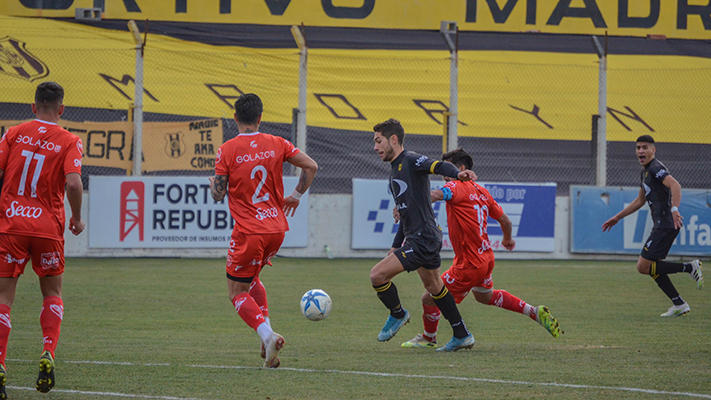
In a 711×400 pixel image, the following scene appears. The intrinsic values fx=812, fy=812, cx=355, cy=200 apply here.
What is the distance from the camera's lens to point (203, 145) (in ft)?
56.3

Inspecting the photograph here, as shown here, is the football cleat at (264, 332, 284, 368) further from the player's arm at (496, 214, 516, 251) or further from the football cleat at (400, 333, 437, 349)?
the player's arm at (496, 214, 516, 251)

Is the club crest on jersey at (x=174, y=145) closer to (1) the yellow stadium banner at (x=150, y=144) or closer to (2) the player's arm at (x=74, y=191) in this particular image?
(1) the yellow stadium banner at (x=150, y=144)

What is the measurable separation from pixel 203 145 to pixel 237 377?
12.2 metres

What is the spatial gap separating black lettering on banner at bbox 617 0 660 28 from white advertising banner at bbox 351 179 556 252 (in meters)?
9.15

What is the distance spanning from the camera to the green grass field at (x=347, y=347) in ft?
16.5

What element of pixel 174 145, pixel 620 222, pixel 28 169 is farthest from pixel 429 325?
pixel 620 222

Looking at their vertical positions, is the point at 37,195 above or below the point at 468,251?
above

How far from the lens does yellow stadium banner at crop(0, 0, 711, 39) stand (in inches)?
874

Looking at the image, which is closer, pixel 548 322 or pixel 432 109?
pixel 548 322

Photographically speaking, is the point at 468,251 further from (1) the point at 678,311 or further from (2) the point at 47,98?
(2) the point at 47,98

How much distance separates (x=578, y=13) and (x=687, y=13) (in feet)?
10.3

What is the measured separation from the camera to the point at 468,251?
721cm

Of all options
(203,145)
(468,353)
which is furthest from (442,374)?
(203,145)

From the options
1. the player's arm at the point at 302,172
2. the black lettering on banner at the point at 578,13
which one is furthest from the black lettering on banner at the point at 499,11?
the player's arm at the point at 302,172
